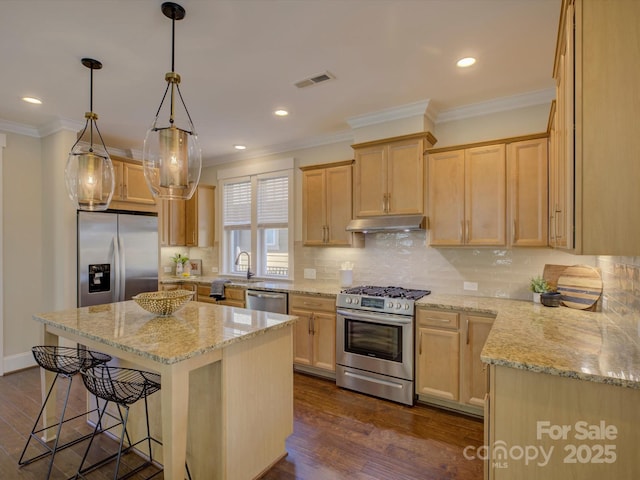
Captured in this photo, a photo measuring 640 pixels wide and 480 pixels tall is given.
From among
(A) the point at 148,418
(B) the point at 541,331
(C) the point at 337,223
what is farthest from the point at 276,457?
(C) the point at 337,223

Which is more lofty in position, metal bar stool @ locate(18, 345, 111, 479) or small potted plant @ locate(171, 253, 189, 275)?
small potted plant @ locate(171, 253, 189, 275)

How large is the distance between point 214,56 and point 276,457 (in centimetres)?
285

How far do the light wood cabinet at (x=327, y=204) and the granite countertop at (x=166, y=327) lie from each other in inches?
66.4

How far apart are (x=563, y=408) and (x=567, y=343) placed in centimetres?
45

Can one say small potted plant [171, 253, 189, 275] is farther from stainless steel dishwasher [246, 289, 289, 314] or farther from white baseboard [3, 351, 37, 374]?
white baseboard [3, 351, 37, 374]

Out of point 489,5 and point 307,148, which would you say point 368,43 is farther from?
point 307,148

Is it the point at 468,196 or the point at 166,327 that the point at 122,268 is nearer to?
the point at 166,327

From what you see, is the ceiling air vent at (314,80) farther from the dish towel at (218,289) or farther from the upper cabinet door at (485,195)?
the dish towel at (218,289)

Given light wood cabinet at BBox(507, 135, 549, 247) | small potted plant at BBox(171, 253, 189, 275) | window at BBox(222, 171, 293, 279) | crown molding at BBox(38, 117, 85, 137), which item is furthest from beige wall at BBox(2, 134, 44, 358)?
light wood cabinet at BBox(507, 135, 549, 247)

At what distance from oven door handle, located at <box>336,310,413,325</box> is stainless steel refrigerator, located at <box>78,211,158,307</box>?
8.51 ft

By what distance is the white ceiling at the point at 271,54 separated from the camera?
199 cm

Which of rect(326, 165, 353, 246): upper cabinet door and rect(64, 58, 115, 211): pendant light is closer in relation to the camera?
rect(64, 58, 115, 211): pendant light

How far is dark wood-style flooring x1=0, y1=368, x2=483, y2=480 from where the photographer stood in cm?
215

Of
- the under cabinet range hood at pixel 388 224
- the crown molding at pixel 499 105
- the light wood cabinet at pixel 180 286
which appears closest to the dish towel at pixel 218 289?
the light wood cabinet at pixel 180 286
